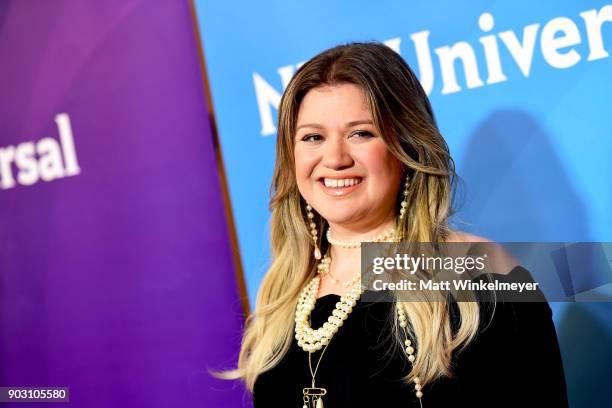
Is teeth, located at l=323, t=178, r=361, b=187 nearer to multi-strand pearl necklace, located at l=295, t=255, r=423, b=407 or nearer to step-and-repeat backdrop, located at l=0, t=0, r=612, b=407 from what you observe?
multi-strand pearl necklace, located at l=295, t=255, r=423, b=407

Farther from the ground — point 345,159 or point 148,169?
point 148,169

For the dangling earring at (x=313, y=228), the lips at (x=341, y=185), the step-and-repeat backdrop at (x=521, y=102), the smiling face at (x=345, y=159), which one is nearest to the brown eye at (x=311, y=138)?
the smiling face at (x=345, y=159)

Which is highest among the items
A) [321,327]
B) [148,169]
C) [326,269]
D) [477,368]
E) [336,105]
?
[148,169]

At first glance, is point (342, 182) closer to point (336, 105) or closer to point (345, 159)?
point (345, 159)

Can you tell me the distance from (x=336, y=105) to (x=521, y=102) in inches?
26.7

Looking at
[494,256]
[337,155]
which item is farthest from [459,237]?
[337,155]

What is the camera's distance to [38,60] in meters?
2.74

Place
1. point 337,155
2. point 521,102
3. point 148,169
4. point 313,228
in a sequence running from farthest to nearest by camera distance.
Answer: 1. point 148,169
2. point 521,102
3. point 313,228
4. point 337,155

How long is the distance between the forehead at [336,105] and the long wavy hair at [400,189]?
0.7 inches

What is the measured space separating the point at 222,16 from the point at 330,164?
1.01 metres

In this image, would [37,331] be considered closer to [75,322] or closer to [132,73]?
[75,322]

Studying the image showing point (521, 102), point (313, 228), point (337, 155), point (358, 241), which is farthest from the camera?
point (521, 102)

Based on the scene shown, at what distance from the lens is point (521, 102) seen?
2.15 meters

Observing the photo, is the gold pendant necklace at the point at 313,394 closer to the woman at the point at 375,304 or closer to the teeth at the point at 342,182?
the woman at the point at 375,304
